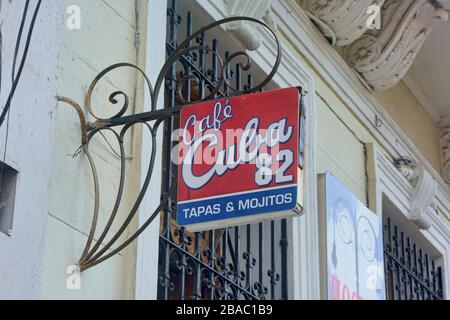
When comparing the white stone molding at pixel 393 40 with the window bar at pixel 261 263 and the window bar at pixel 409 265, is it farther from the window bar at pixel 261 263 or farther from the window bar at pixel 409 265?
the window bar at pixel 261 263

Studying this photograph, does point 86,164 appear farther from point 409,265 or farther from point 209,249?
point 409,265

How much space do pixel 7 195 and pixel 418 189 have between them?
5.35 meters

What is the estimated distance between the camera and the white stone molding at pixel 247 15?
7.30 m

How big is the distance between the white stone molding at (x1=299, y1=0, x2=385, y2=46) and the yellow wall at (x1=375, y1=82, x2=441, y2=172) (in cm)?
103

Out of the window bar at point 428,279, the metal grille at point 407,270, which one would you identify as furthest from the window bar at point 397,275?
the window bar at point 428,279

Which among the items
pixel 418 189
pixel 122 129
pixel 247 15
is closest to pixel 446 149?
pixel 418 189

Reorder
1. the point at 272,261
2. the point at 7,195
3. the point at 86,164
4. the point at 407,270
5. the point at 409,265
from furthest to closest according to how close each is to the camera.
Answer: the point at 409,265
the point at 407,270
the point at 272,261
the point at 86,164
the point at 7,195

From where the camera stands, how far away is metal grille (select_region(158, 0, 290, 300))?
20.9 ft

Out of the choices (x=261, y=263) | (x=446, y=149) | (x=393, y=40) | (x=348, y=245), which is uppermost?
(x=393, y=40)

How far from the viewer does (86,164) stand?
18.3 feet

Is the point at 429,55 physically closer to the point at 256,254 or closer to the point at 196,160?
the point at 256,254

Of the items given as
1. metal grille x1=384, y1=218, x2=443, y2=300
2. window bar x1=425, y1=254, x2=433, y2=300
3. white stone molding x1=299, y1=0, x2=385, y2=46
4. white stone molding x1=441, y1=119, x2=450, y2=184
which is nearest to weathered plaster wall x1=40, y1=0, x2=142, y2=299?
white stone molding x1=299, y1=0, x2=385, y2=46

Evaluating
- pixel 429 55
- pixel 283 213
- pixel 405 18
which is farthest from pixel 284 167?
pixel 429 55

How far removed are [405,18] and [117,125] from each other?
4029 mm
